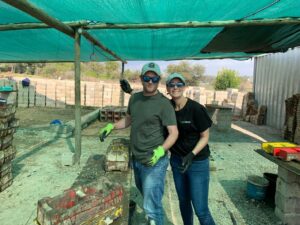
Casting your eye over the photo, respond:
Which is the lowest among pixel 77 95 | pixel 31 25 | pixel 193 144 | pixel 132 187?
pixel 132 187

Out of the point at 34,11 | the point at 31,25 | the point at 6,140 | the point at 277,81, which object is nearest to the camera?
the point at 34,11

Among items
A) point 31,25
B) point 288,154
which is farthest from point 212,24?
point 31,25

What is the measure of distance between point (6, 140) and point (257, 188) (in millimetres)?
4061

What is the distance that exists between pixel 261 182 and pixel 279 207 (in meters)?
0.59

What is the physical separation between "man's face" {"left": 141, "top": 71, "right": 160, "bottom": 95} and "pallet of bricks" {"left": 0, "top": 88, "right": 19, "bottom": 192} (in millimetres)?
2573

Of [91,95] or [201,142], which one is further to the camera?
[91,95]

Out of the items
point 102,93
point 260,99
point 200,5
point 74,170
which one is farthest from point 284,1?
point 102,93

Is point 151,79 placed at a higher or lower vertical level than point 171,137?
higher

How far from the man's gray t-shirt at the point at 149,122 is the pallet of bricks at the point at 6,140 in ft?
7.86

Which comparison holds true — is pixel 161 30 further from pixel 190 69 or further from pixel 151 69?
pixel 190 69

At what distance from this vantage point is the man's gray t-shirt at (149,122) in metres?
2.75

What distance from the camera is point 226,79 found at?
1166 inches

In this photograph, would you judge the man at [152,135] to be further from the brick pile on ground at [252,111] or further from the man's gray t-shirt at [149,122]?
the brick pile on ground at [252,111]

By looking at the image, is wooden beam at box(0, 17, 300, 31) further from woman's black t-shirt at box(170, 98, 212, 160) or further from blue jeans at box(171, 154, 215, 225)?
blue jeans at box(171, 154, 215, 225)
